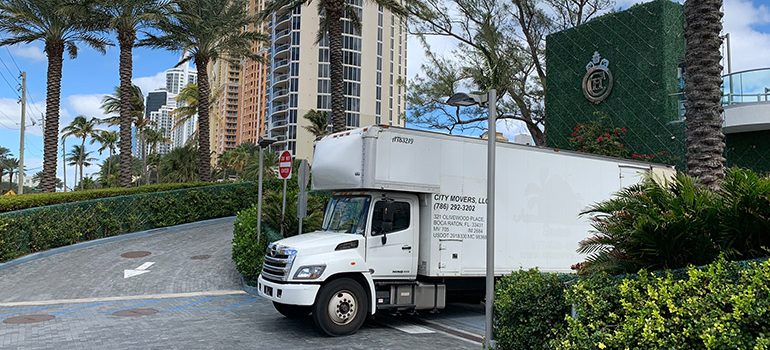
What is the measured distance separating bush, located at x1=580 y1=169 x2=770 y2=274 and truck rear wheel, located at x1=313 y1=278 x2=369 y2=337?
4.39 m

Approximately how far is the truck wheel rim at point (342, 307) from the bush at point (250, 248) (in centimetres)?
462

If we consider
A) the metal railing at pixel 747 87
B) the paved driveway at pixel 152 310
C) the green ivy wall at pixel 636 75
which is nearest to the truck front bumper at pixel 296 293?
the paved driveway at pixel 152 310

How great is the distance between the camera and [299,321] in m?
9.63

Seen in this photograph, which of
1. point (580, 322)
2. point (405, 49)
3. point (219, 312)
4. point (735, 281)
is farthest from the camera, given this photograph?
point (405, 49)

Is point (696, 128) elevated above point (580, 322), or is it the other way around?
point (696, 128)

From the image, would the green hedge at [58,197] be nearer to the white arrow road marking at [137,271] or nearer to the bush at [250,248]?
the white arrow road marking at [137,271]

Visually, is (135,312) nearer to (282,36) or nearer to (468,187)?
(468,187)

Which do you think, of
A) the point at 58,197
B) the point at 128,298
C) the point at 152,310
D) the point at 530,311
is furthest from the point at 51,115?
the point at 530,311

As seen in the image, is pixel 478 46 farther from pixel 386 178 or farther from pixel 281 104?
pixel 281 104

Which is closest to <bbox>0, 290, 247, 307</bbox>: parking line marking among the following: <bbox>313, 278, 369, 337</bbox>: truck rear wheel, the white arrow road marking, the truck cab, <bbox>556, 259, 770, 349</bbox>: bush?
the white arrow road marking

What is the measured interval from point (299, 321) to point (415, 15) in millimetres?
21271

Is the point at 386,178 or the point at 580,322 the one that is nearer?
Answer: the point at 580,322

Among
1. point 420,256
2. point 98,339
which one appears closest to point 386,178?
point 420,256

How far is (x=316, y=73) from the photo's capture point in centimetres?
8550
